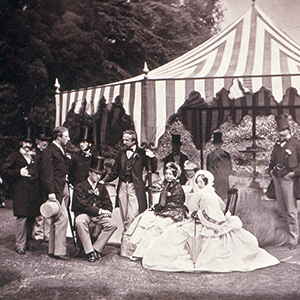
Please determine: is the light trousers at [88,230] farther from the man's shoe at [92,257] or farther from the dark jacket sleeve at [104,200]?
the dark jacket sleeve at [104,200]

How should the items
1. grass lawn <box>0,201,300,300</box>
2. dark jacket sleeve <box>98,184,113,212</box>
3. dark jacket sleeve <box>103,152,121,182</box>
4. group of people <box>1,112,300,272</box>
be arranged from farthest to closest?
dark jacket sleeve <box>103,152,121,182</box> < dark jacket sleeve <box>98,184,113,212</box> < group of people <box>1,112,300,272</box> < grass lawn <box>0,201,300,300</box>

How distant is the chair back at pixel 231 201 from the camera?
4.74m

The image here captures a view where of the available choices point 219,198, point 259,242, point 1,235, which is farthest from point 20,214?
point 259,242

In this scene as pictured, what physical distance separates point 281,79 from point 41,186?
3.23 metres

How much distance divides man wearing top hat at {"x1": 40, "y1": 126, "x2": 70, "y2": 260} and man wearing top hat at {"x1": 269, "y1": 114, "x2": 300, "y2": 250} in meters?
2.67

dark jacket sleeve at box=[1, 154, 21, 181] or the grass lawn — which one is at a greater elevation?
dark jacket sleeve at box=[1, 154, 21, 181]

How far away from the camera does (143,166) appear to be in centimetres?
526

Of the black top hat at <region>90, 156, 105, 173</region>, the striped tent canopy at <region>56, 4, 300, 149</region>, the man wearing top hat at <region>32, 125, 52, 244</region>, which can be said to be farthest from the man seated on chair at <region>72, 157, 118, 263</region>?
the man wearing top hat at <region>32, 125, 52, 244</region>

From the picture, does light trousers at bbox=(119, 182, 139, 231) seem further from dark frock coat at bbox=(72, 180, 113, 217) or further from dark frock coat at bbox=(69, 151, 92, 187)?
dark frock coat at bbox=(69, 151, 92, 187)

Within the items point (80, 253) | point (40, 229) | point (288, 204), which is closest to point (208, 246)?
point (288, 204)

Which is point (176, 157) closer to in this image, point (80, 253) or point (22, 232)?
point (80, 253)

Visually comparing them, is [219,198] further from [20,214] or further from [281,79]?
[20,214]

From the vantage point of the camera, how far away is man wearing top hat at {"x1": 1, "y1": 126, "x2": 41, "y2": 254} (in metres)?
5.18

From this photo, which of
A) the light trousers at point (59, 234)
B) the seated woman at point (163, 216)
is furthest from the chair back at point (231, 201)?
the light trousers at point (59, 234)
